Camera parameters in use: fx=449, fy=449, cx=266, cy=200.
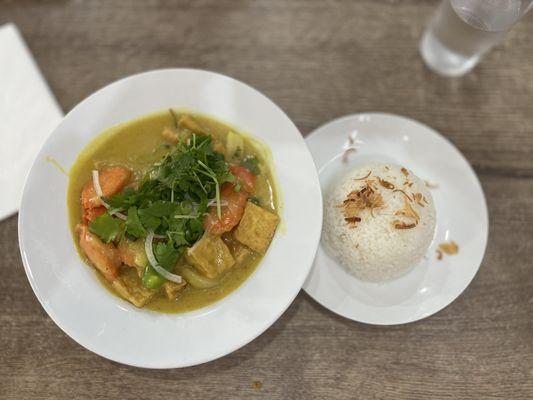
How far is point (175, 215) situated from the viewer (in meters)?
1.94

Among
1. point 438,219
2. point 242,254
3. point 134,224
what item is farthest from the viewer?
point 438,219

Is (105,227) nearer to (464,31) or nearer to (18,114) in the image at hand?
(18,114)

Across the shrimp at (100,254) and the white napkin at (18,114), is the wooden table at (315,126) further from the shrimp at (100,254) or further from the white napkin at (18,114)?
the shrimp at (100,254)

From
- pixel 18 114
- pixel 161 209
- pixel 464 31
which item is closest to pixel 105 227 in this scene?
pixel 161 209

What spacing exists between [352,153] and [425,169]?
1.34ft

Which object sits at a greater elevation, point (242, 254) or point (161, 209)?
point (161, 209)

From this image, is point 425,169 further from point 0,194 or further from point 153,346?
point 0,194

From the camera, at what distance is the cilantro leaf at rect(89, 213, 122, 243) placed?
6.37 feet

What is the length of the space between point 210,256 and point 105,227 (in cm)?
47

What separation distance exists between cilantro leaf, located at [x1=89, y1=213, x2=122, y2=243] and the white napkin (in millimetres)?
705

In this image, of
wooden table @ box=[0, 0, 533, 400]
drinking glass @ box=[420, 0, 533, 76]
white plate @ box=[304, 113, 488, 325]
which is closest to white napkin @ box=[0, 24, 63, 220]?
wooden table @ box=[0, 0, 533, 400]

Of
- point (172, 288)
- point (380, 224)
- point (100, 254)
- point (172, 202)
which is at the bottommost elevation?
point (380, 224)

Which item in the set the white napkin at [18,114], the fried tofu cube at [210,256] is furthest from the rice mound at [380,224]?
the white napkin at [18,114]

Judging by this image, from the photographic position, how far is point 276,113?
2.07m
